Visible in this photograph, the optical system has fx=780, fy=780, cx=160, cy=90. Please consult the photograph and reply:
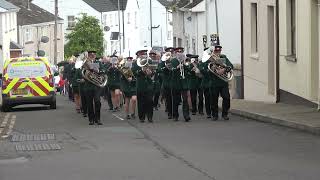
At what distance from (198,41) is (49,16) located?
42324 mm

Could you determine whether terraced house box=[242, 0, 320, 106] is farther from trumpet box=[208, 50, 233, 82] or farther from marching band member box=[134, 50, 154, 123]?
marching band member box=[134, 50, 154, 123]

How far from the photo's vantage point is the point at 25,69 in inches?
1028

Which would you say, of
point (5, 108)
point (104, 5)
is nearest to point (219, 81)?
point (5, 108)

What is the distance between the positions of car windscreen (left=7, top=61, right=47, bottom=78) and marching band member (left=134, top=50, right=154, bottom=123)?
25.7 ft

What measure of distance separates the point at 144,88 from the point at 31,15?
213ft

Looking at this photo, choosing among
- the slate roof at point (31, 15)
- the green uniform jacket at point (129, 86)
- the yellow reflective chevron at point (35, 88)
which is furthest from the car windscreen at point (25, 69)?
the slate roof at point (31, 15)

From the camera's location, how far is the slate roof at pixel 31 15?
78950 mm

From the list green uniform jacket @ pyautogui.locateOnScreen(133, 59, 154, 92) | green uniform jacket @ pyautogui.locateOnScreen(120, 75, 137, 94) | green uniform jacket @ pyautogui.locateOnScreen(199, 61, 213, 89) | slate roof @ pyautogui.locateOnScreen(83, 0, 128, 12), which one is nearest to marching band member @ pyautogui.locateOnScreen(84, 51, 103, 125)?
green uniform jacket @ pyautogui.locateOnScreen(133, 59, 154, 92)

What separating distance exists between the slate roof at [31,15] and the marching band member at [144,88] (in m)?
59.9

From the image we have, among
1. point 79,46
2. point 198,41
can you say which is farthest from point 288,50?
point 79,46

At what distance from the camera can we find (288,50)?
22.3 meters

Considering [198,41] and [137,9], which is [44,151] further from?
[137,9]

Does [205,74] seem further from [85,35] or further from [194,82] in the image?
[85,35]

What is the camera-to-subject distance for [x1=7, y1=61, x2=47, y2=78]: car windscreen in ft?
85.5
